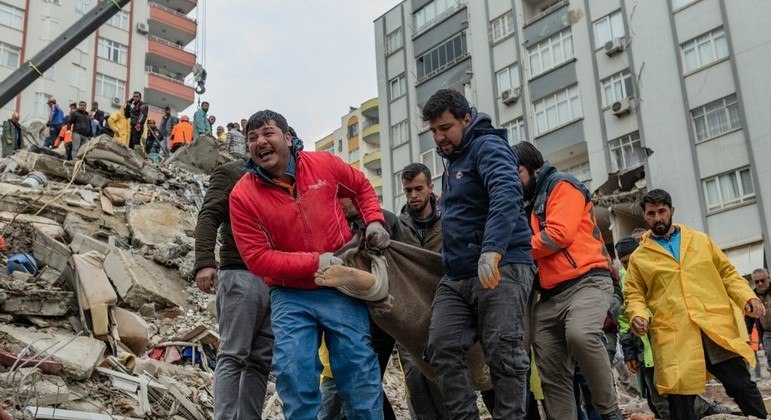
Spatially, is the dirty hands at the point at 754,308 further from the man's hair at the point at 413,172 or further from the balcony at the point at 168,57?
the balcony at the point at 168,57

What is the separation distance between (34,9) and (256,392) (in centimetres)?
4728

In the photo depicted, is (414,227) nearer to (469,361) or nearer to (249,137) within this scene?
(469,361)

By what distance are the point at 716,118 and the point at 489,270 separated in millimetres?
21265

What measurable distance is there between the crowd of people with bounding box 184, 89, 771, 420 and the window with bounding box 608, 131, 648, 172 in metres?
19.8

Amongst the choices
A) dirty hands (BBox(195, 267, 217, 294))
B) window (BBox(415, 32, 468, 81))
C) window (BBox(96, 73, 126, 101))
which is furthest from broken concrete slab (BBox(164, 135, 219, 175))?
A: window (BBox(96, 73, 126, 101))

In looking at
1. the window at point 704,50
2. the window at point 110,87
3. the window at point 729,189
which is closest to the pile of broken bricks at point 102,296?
the window at point 729,189

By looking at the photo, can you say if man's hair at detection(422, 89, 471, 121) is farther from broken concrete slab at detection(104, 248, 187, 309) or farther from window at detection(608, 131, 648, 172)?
window at detection(608, 131, 648, 172)

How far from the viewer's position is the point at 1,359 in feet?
19.1

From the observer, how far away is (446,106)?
415 cm

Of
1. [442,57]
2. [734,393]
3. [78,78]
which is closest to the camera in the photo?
[734,393]

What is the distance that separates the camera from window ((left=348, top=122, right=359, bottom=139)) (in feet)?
197

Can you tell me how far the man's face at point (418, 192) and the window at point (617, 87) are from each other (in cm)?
2123

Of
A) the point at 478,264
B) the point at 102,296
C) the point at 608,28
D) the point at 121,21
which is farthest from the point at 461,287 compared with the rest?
the point at 121,21

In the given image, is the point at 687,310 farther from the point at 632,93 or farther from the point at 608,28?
the point at 608,28
